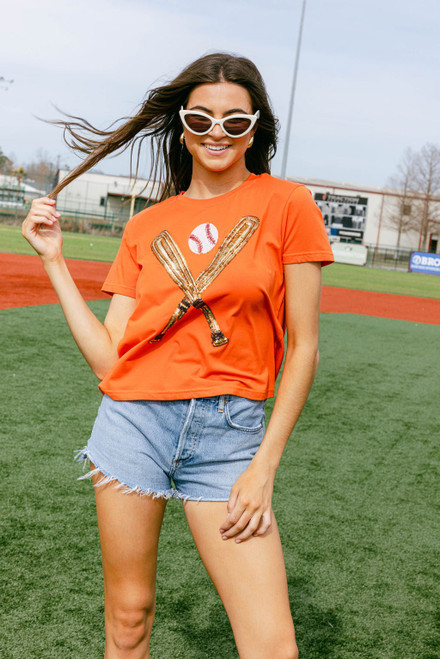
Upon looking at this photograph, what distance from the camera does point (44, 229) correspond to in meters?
2.25

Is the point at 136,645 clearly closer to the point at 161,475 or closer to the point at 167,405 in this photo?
the point at 161,475

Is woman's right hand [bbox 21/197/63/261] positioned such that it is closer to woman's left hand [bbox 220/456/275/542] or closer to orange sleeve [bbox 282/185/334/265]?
orange sleeve [bbox 282/185/334/265]

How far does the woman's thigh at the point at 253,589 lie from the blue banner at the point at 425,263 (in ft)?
132

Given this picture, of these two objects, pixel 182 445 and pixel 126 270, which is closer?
pixel 182 445

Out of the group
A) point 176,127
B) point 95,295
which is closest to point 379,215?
point 95,295

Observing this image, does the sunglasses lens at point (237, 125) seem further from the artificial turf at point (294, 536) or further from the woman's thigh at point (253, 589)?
the artificial turf at point (294, 536)

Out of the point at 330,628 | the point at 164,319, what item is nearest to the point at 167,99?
the point at 164,319

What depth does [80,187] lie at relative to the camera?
216ft

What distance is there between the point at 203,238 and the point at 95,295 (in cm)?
1195

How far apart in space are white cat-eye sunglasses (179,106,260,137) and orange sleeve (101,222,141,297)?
347 mm

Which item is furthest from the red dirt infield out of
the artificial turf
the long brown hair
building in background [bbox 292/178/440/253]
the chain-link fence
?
building in background [bbox 292/178/440/253]

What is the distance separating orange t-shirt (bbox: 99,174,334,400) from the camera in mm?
1884

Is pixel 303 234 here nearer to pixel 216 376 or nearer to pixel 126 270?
pixel 216 376

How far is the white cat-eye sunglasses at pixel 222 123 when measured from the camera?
2055 mm
